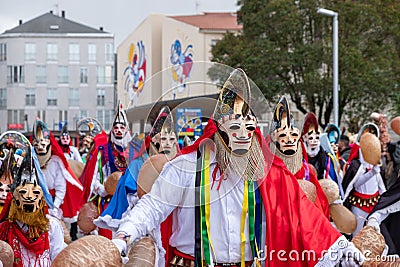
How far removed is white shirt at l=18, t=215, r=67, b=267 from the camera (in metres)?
5.71

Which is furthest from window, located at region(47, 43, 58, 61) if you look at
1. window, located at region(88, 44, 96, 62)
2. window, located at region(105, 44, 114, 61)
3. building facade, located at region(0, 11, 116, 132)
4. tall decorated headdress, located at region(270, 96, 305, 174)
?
tall decorated headdress, located at region(270, 96, 305, 174)

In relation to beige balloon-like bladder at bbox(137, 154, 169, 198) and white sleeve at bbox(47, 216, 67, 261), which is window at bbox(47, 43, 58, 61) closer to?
white sleeve at bbox(47, 216, 67, 261)

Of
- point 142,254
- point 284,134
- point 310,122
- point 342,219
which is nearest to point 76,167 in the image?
point 310,122

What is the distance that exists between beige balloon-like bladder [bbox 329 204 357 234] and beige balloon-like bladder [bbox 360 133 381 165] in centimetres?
196

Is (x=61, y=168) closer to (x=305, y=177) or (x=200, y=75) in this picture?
(x=305, y=177)

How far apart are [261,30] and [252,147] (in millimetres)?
22051

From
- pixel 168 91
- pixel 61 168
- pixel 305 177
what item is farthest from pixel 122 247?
pixel 61 168

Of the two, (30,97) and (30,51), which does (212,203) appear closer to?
(30,97)

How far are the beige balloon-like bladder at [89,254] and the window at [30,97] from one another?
62527mm

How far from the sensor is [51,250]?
19.2 ft

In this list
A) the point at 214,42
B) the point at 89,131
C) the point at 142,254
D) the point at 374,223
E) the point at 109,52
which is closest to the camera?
the point at 142,254

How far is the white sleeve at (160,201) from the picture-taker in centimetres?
398

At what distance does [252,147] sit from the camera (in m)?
4.16

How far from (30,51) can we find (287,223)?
6345 cm
